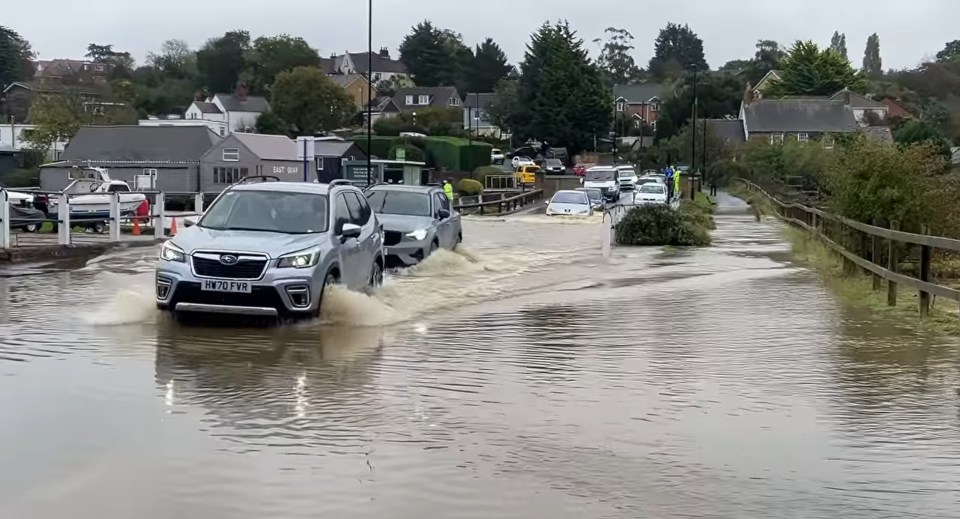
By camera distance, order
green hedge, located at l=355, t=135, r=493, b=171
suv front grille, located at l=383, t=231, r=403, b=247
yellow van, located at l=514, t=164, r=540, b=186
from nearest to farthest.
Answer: suv front grille, located at l=383, t=231, r=403, b=247, yellow van, located at l=514, t=164, r=540, b=186, green hedge, located at l=355, t=135, r=493, b=171

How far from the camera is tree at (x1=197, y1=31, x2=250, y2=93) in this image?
497ft

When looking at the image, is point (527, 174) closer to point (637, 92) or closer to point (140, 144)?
point (140, 144)

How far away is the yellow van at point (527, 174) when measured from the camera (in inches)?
3229

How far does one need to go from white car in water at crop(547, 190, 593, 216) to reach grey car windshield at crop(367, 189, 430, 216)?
80.8 feet

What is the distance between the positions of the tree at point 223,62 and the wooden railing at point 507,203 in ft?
308

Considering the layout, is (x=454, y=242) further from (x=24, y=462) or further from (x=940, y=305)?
(x=24, y=462)

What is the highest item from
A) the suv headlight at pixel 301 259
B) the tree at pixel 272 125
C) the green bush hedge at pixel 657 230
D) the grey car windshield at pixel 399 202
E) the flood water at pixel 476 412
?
the tree at pixel 272 125

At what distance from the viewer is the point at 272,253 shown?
39.4 feet

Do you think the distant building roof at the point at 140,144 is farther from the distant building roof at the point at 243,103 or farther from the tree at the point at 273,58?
the tree at the point at 273,58

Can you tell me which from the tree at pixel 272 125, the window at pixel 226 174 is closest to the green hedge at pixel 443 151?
the tree at pixel 272 125

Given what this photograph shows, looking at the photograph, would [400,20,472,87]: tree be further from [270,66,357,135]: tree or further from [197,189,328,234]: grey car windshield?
[197,189,328,234]: grey car windshield

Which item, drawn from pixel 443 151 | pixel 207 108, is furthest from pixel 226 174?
pixel 207 108

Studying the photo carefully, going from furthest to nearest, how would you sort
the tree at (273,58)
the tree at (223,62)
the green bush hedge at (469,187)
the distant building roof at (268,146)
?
the tree at (223,62) → the tree at (273,58) → the distant building roof at (268,146) → the green bush hedge at (469,187)

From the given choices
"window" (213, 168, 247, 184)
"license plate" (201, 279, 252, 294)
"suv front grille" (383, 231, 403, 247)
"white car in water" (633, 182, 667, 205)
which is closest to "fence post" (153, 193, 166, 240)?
"suv front grille" (383, 231, 403, 247)
